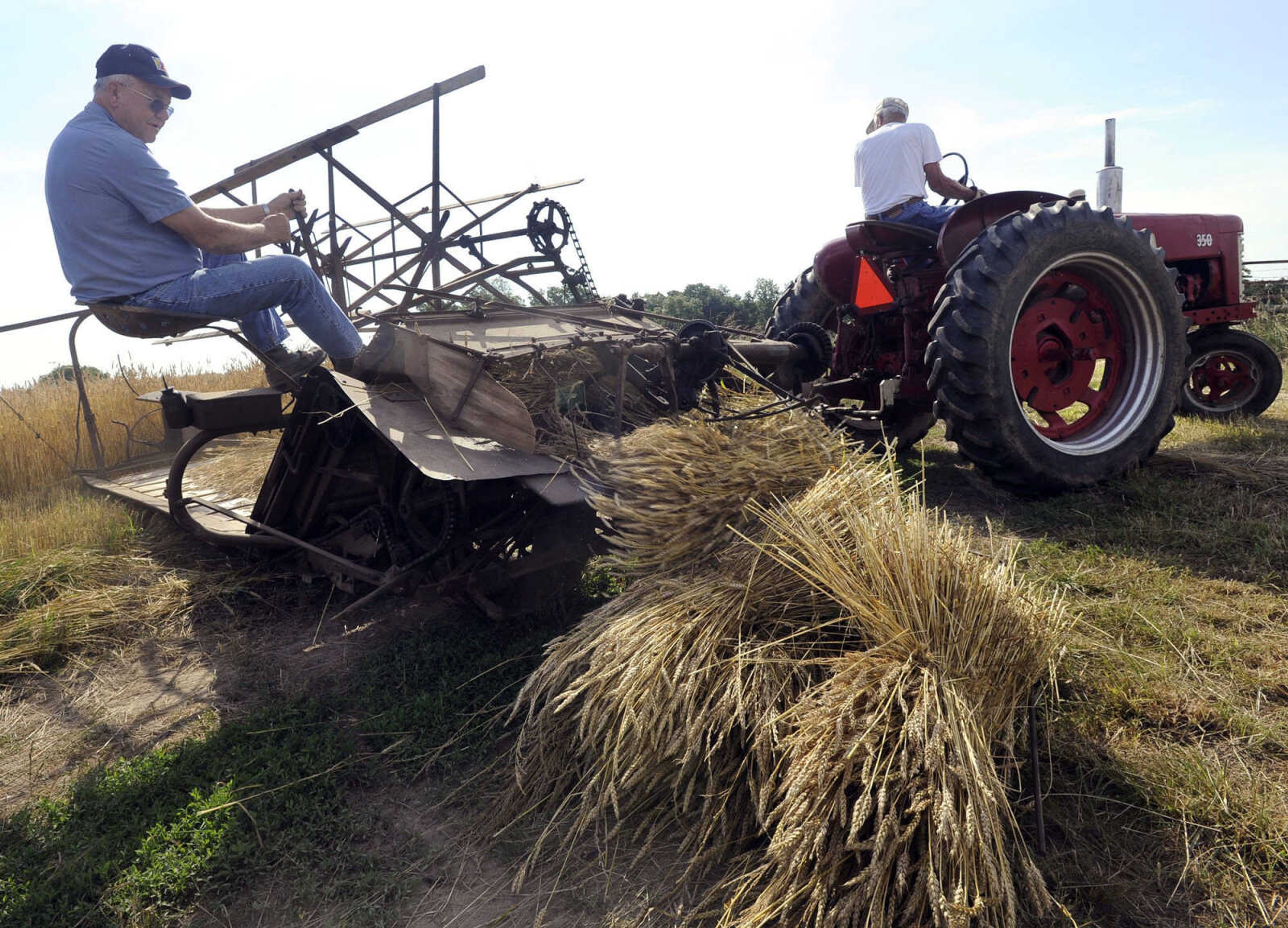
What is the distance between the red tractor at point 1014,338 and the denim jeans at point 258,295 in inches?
83.5

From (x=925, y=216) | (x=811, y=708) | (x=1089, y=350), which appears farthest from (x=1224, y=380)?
(x=811, y=708)

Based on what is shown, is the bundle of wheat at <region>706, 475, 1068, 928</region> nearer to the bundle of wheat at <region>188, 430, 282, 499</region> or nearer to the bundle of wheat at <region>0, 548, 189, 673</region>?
the bundle of wheat at <region>0, 548, 189, 673</region>

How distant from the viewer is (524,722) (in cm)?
231

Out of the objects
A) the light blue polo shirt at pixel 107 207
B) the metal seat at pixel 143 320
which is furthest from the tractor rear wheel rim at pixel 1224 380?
the light blue polo shirt at pixel 107 207

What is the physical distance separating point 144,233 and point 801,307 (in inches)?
157

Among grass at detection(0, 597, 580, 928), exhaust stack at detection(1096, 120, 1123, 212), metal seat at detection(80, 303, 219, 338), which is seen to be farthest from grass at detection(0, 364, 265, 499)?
exhaust stack at detection(1096, 120, 1123, 212)

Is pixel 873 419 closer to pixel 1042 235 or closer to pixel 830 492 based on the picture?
pixel 1042 235

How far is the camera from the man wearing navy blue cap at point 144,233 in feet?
10.6

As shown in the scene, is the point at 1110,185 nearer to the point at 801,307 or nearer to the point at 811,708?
the point at 801,307

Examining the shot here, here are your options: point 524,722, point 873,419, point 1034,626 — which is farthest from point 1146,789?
point 873,419

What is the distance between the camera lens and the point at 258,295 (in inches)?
131

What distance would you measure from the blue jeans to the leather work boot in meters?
3.04

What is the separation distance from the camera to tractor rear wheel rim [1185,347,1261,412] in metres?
5.61

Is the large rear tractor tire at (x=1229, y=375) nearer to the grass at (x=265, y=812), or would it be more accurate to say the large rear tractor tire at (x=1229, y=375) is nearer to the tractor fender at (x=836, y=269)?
the tractor fender at (x=836, y=269)
